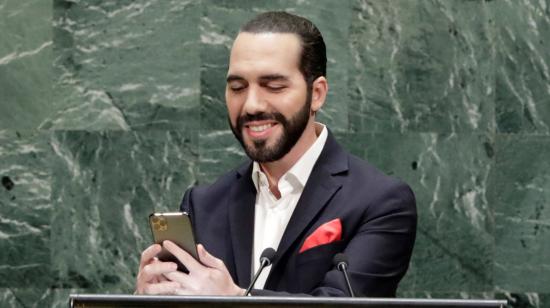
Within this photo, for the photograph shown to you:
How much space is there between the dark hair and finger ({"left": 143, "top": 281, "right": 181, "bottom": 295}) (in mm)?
785

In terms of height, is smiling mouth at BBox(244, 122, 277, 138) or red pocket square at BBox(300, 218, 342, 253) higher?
smiling mouth at BBox(244, 122, 277, 138)

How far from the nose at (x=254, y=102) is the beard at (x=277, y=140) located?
24 mm

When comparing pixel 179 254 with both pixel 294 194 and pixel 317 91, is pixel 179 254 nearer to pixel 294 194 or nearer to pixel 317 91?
pixel 294 194

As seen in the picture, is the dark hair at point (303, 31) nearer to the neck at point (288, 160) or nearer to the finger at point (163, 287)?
the neck at point (288, 160)

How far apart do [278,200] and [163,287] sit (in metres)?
0.60

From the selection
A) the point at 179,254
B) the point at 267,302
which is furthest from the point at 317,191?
the point at 267,302

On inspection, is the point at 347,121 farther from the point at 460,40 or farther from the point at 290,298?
the point at 290,298

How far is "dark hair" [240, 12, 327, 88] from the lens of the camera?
9.51 feet

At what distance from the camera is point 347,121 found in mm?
4473

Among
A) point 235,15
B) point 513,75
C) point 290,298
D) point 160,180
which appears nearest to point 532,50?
point 513,75

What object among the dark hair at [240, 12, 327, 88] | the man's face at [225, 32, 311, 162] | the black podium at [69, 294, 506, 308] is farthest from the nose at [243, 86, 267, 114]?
the black podium at [69, 294, 506, 308]

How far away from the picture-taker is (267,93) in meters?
2.85

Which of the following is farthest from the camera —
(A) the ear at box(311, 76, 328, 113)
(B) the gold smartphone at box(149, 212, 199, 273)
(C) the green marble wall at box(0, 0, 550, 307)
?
(C) the green marble wall at box(0, 0, 550, 307)

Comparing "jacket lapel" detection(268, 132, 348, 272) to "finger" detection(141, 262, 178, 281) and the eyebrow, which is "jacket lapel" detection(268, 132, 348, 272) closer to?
the eyebrow
